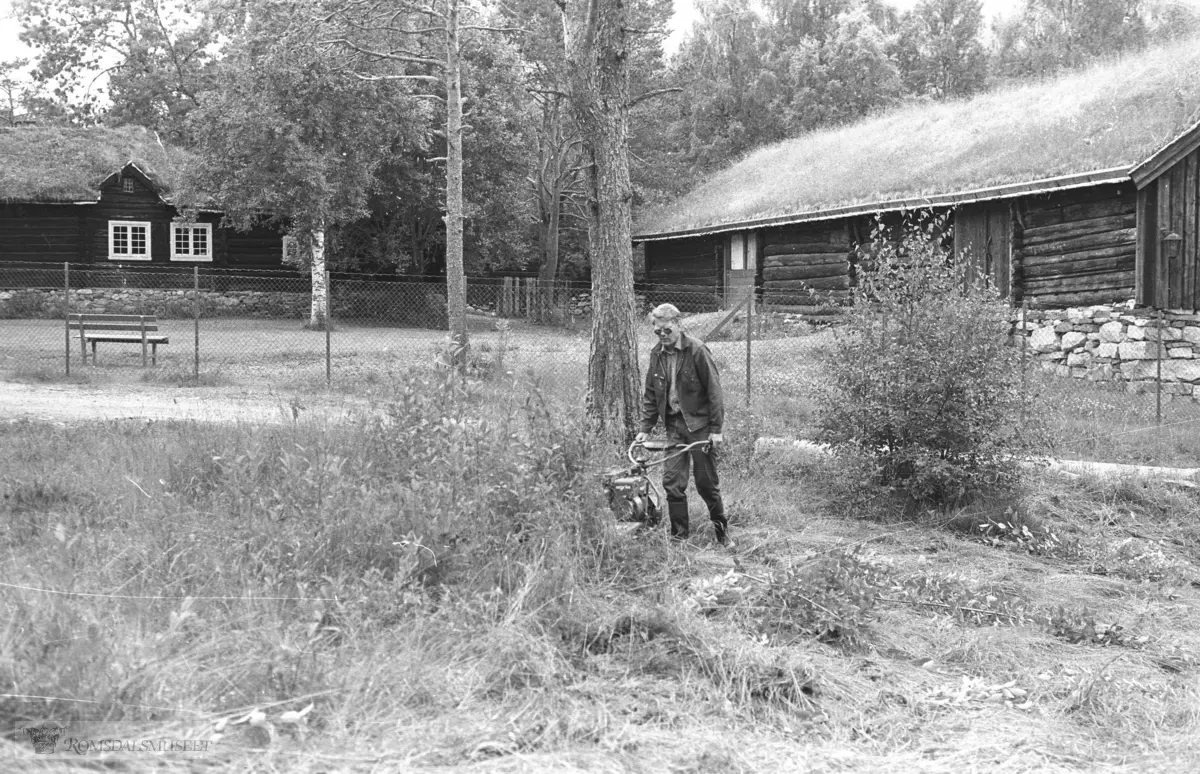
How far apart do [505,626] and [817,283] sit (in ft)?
71.1

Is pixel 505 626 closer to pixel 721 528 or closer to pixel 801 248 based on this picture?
pixel 721 528

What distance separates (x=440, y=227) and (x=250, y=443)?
24.5 m

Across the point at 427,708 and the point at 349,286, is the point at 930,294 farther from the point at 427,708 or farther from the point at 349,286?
the point at 349,286

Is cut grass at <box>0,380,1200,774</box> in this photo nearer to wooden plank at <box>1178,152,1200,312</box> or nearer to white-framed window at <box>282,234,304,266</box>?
wooden plank at <box>1178,152,1200,312</box>

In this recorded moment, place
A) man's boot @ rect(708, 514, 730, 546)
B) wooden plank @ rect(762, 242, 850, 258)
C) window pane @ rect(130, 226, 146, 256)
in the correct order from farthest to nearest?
1. window pane @ rect(130, 226, 146, 256)
2. wooden plank @ rect(762, 242, 850, 258)
3. man's boot @ rect(708, 514, 730, 546)

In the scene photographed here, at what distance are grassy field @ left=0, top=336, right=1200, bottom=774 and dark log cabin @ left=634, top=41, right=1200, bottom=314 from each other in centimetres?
613

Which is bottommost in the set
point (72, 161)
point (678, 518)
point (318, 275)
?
point (678, 518)

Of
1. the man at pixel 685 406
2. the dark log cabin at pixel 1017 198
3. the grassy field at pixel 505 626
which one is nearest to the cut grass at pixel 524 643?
the grassy field at pixel 505 626

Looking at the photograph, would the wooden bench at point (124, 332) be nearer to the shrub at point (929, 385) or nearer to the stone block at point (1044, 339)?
the shrub at point (929, 385)

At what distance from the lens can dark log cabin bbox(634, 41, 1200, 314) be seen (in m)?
18.0

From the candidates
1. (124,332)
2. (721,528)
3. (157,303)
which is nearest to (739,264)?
(157,303)

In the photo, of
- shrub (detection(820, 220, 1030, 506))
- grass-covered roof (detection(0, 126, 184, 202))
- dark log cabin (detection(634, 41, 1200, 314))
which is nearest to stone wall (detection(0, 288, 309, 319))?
grass-covered roof (detection(0, 126, 184, 202))

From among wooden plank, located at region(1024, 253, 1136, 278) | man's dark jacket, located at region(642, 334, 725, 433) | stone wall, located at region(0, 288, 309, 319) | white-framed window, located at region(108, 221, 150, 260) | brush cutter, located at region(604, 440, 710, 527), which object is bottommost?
brush cutter, located at region(604, 440, 710, 527)

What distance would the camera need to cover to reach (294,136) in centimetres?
2509
